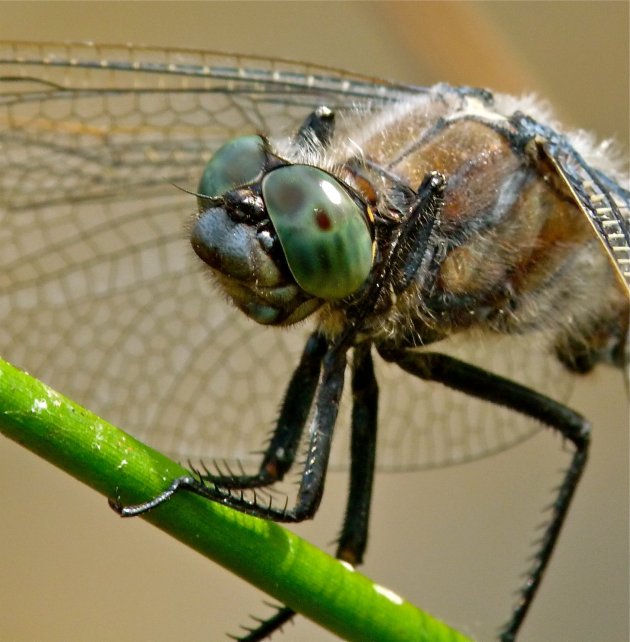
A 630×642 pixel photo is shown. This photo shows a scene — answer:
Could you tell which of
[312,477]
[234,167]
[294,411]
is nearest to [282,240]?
[234,167]

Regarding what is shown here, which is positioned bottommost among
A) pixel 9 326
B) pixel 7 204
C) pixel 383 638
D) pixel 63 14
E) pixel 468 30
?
pixel 383 638

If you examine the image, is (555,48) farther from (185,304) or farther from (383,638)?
(383,638)

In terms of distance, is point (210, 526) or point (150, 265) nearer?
point (210, 526)

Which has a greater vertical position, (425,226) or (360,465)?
(425,226)

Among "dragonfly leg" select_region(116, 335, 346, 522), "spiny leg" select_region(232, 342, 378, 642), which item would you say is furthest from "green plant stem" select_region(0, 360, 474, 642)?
"spiny leg" select_region(232, 342, 378, 642)

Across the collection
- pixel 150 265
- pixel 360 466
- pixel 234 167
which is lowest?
pixel 360 466

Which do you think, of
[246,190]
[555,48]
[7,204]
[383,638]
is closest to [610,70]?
[555,48]

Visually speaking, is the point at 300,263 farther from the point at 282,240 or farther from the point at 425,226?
the point at 425,226
